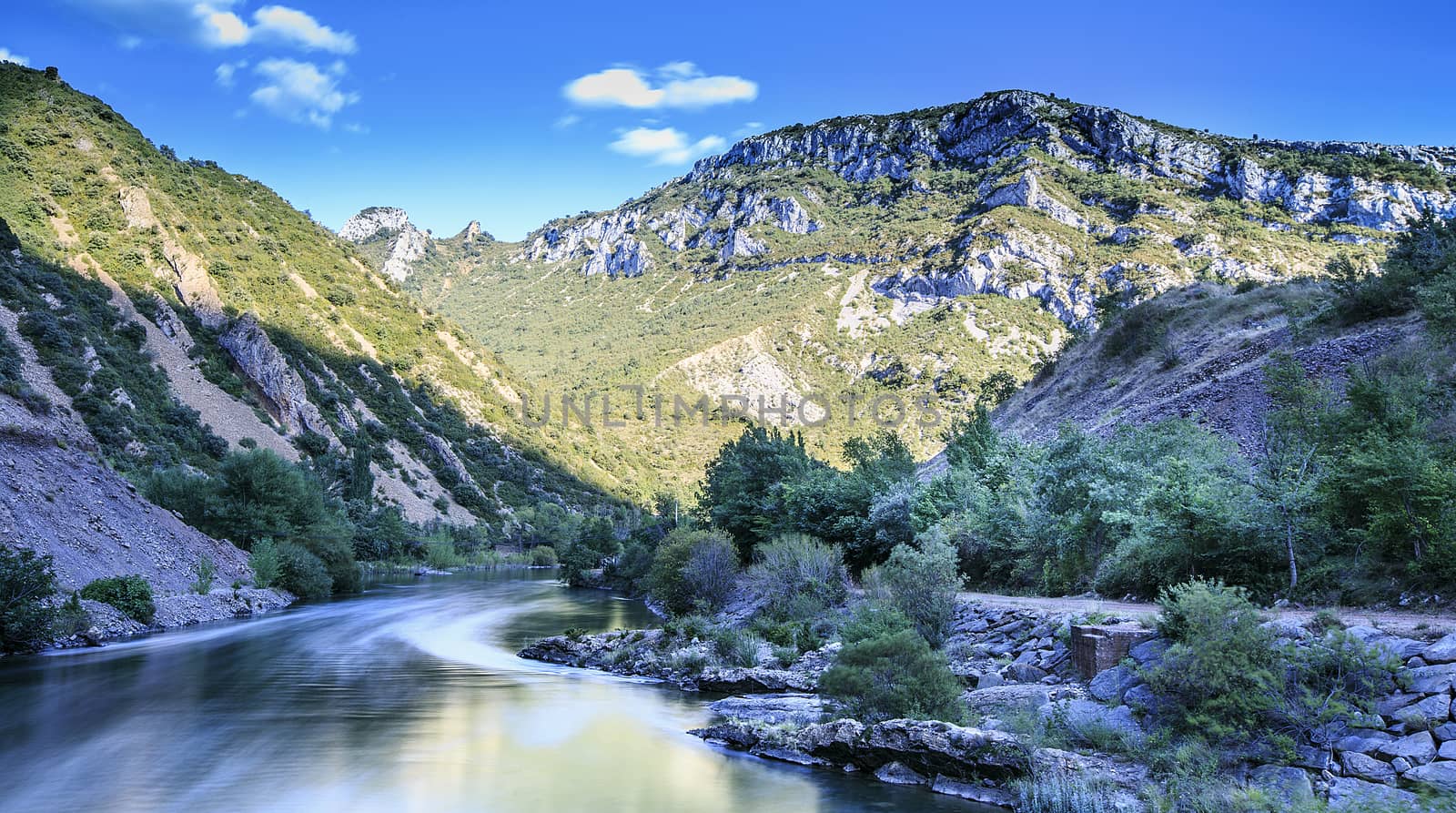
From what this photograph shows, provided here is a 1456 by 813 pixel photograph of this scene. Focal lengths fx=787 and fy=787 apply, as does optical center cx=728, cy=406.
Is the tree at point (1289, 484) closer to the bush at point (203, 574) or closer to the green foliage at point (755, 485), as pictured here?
the green foliage at point (755, 485)

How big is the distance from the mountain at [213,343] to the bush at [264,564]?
8.29 metres

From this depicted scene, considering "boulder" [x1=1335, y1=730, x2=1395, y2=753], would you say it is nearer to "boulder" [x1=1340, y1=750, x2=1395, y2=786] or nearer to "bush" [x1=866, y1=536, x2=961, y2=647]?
"boulder" [x1=1340, y1=750, x2=1395, y2=786]

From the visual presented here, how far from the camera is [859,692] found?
50.2 feet

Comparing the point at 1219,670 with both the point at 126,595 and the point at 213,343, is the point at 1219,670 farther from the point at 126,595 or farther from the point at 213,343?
the point at 213,343

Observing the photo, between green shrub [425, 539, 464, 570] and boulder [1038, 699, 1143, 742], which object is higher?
boulder [1038, 699, 1143, 742]

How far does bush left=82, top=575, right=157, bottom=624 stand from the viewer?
28219 mm

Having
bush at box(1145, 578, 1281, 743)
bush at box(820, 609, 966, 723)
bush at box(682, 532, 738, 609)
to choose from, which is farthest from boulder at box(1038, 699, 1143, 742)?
bush at box(682, 532, 738, 609)

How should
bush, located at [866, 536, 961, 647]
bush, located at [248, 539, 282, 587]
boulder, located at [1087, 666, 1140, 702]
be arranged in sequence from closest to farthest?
boulder, located at [1087, 666, 1140, 702], bush, located at [866, 536, 961, 647], bush, located at [248, 539, 282, 587]

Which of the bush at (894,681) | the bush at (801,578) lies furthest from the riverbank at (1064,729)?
the bush at (801,578)

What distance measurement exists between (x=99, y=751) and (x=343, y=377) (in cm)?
8954

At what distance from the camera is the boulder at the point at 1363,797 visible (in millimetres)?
8289

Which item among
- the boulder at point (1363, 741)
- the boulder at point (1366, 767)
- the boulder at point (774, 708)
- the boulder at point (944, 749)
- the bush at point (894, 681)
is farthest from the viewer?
the boulder at point (774, 708)

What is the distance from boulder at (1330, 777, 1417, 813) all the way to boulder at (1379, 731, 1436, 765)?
452 millimetres

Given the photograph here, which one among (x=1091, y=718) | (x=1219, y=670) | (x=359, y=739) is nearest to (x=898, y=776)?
(x=1091, y=718)
